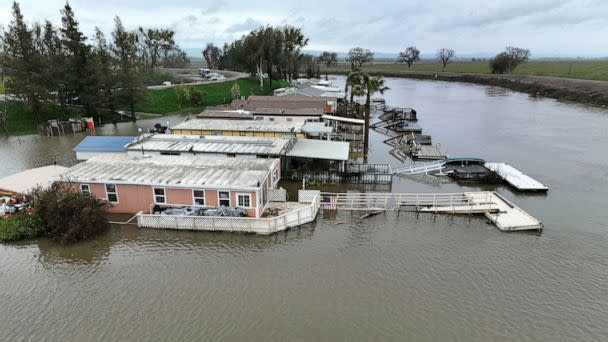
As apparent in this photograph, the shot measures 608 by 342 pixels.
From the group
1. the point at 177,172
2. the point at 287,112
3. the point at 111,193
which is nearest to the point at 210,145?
the point at 177,172

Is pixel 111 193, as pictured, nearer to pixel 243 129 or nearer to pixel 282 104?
pixel 243 129

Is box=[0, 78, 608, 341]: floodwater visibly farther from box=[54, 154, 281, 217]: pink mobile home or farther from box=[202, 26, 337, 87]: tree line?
box=[202, 26, 337, 87]: tree line

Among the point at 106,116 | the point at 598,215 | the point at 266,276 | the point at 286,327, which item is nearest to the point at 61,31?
the point at 106,116

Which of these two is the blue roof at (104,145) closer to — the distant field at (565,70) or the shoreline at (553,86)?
the shoreline at (553,86)

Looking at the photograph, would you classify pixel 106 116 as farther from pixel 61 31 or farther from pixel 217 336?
pixel 217 336

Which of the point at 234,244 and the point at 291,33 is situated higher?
the point at 291,33

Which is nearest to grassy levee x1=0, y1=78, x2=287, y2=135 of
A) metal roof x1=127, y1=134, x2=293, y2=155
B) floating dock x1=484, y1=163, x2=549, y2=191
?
metal roof x1=127, y1=134, x2=293, y2=155

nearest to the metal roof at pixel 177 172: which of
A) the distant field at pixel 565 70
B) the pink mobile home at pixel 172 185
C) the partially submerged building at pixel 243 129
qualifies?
the pink mobile home at pixel 172 185
